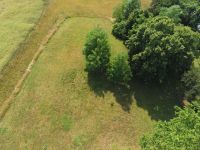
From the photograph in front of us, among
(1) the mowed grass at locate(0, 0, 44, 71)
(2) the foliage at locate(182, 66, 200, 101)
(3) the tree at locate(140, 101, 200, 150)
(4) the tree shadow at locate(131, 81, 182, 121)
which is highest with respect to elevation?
(3) the tree at locate(140, 101, 200, 150)

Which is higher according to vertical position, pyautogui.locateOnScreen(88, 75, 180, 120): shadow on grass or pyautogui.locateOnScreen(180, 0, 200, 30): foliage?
pyautogui.locateOnScreen(180, 0, 200, 30): foliage

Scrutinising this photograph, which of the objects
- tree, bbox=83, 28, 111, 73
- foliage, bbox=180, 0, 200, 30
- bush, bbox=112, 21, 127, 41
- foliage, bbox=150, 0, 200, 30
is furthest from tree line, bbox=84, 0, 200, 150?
foliage, bbox=180, 0, 200, 30

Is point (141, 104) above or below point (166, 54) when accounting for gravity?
below

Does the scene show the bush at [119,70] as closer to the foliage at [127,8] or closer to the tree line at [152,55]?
the tree line at [152,55]

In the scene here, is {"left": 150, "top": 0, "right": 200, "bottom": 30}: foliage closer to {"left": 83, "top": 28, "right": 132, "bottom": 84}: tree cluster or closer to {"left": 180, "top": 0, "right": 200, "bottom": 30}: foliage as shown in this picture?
{"left": 180, "top": 0, "right": 200, "bottom": 30}: foliage

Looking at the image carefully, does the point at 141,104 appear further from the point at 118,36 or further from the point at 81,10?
the point at 81,10

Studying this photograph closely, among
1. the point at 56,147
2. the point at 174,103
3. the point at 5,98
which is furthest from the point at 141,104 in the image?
the point at 5,98

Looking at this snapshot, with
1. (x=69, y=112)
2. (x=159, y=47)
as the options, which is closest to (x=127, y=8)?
(x=159, y=47)
